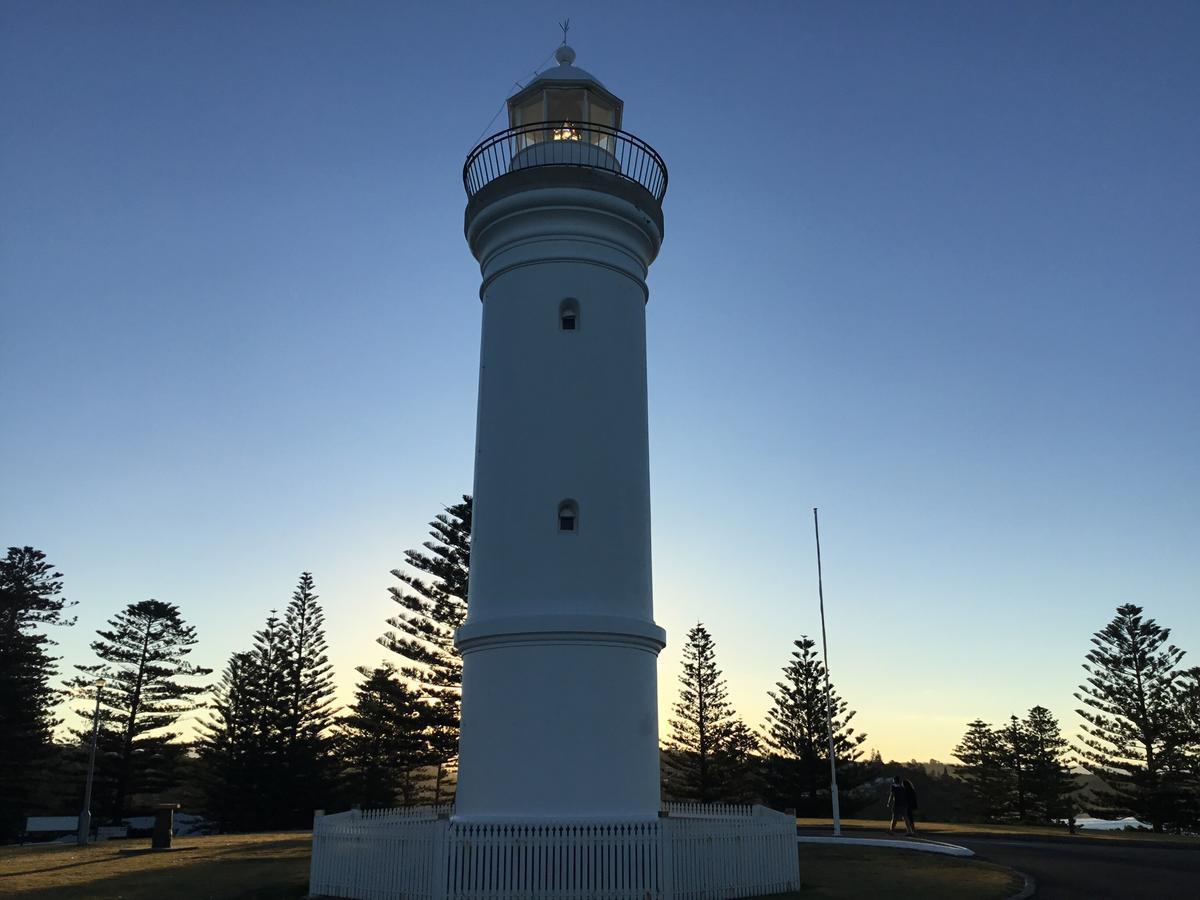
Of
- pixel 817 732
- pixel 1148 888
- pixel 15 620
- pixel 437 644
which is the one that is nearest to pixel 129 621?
pixel 15 620

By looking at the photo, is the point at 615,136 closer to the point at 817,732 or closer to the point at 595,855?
the point at 595,855

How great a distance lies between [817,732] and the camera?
4331cm

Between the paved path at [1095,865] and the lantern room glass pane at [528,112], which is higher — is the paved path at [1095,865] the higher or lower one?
the lower one

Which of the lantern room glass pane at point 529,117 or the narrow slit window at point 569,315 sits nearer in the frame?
the narrow slit window at point 569,315

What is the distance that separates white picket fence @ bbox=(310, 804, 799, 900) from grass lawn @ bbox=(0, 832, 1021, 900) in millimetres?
1020

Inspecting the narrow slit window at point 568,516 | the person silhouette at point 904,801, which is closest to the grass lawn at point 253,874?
the person silhouette at point 904,801

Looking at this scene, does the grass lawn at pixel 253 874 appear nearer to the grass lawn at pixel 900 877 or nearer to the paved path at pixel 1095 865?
the grass lawn at pixel 900 877

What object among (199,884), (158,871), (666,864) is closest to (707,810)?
(666,864)

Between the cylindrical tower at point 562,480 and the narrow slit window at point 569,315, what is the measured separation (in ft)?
0.12

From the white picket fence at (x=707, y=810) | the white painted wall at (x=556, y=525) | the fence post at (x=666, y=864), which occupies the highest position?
the white painted wall at (x=556, y=525)

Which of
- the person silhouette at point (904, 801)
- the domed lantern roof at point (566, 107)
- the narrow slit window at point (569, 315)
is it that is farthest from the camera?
the person silhouette at point (904, 801)

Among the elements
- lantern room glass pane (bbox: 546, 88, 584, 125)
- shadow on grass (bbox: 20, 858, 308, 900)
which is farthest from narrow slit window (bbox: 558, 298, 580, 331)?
shadow on grass (bbox: 20, 858, 308, 900)

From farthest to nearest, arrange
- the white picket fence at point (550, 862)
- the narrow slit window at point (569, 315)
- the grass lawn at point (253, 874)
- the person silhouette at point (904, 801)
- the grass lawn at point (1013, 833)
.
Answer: the person silhouette at point (904, 801), the grass lawn at point (1013, 833), the narrow slit window at point (569, 315), the grass lawn at point (253, 874), the white picket fence at point (550, 862)

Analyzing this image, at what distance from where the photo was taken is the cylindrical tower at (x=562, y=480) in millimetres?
12852
